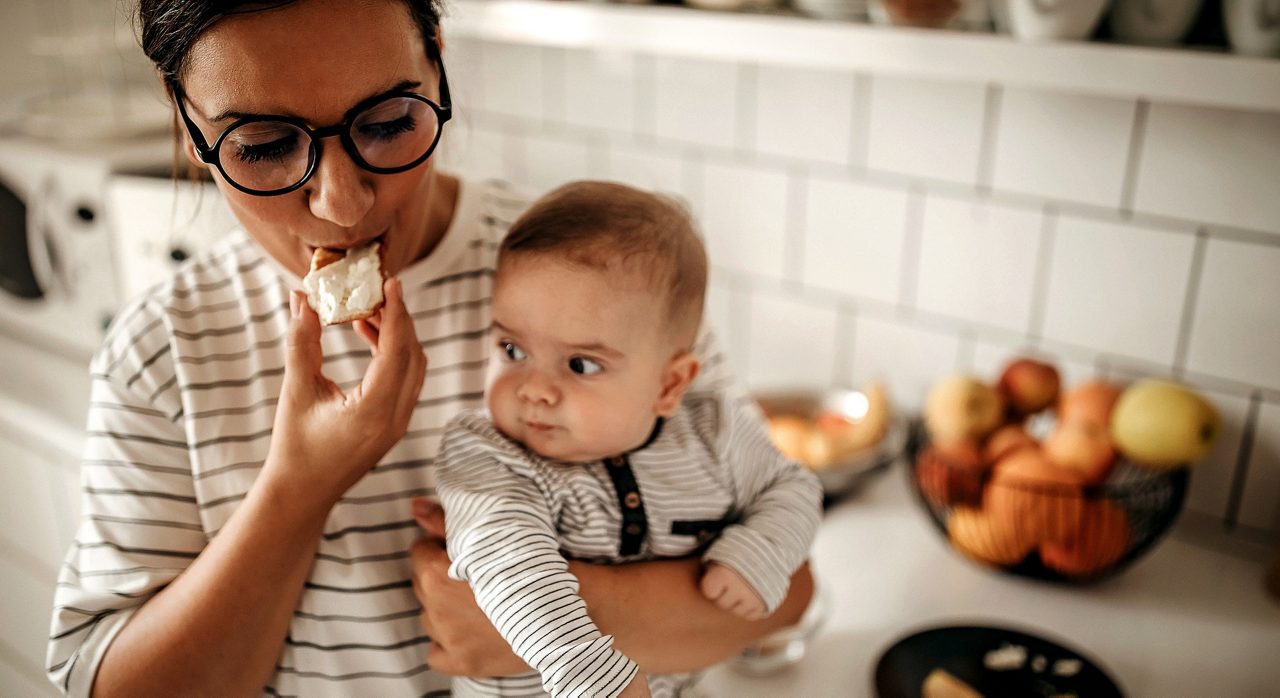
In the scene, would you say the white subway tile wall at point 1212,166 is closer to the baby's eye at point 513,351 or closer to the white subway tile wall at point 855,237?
the white subway tile wall at point 855,237

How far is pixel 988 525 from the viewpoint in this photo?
3.93ft

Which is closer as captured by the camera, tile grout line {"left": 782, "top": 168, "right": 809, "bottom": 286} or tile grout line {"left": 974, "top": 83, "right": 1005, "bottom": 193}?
tile grout line {"left": 974, "top": 83, "right": 1005, "bottom": 193}

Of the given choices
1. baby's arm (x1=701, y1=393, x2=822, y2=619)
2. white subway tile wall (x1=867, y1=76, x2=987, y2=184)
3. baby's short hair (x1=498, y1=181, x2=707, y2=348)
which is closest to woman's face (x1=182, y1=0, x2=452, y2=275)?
baby's short hair (x1=498, y1=181, x2=707, y2=348)

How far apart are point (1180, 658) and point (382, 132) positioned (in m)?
1.02

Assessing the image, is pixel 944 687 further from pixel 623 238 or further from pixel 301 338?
pixel 301 338

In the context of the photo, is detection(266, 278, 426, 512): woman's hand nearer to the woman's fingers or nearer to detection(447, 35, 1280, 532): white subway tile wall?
the woman's fingers

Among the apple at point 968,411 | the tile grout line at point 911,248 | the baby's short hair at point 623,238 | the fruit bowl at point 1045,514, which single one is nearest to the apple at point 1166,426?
the fruit bowl at point 1045,514

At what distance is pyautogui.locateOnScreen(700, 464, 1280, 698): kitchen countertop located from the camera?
1075mm

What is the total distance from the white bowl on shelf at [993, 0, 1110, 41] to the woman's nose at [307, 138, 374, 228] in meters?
0.70

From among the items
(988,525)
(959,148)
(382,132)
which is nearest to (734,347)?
(959,148)

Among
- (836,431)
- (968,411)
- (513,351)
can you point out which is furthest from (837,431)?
(513,351)

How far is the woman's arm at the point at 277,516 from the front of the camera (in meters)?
0.75

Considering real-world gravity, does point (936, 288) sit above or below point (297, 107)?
below

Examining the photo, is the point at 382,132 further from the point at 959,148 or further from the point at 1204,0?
the point at 959,148
